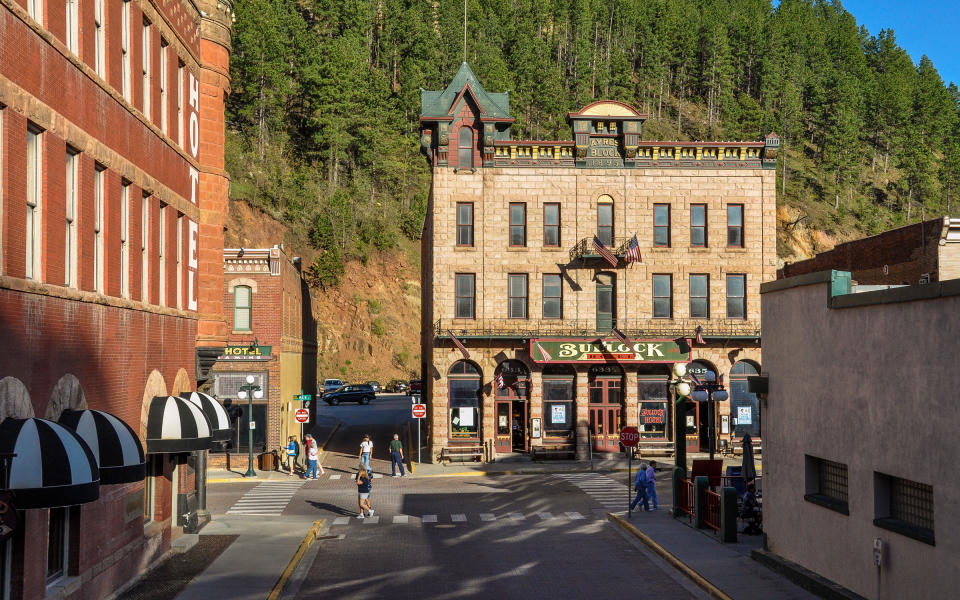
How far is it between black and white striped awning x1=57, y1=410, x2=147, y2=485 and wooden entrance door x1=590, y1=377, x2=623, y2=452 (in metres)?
32.3

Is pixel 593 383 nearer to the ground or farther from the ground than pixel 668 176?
nearer to the ground

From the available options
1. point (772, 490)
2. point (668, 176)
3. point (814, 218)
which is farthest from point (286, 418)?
point (814, 218)

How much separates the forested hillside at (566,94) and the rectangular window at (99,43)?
2944 inches

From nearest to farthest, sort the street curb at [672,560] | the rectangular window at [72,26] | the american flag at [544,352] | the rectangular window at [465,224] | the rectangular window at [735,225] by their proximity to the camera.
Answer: the rectangular window at [72,26] < the street curb at [672,560] < the american flag at [544,352] < the rectangular window at [465,224] < the rectangular window at [735,225]

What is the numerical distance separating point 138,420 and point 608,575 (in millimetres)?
10538

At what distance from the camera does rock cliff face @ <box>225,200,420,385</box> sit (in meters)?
92.1

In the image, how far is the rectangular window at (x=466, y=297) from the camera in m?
45.9

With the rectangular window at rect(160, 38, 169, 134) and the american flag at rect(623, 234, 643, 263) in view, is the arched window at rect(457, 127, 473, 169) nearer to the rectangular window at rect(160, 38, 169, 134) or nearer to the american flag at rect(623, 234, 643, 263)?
the american flag at rect(623, 234, 643, 263)

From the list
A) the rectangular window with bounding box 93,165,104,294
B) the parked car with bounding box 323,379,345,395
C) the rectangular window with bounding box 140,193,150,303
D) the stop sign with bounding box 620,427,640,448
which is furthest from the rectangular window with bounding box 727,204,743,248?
the parked car with bounding box 323,379,345,395

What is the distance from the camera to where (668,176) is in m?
46.4

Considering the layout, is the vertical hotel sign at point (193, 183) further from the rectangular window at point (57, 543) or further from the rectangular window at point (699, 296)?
the rectangular window at point (699, 296)

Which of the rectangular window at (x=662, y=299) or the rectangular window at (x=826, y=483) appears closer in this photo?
the rectangular window at (x=826, y=483)

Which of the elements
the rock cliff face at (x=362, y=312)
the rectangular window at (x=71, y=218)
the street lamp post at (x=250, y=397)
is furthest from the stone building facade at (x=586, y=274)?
the rock cliff face at (x=362, y=312)

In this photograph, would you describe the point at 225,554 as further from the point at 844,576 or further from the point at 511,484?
the point at 511,484
